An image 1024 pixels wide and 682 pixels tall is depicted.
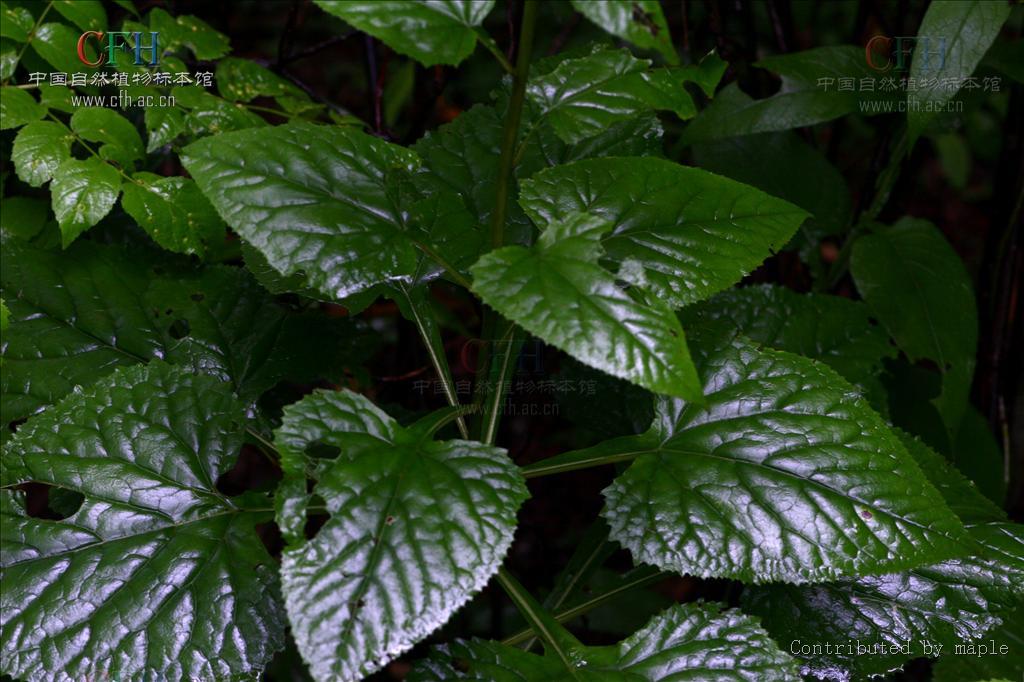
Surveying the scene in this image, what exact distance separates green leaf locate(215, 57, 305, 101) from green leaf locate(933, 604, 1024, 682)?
1566mm

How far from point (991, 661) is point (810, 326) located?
62cm

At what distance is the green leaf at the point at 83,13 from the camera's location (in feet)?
4.81

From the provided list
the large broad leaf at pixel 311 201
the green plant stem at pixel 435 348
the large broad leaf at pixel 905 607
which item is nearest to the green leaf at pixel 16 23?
the large broad leaf at pixel 311 201

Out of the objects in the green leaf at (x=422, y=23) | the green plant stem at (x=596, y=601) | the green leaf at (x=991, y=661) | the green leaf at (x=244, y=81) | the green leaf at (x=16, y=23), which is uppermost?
the green leaf at (x=422, y=23)

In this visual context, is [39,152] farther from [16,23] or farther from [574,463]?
[574,463]

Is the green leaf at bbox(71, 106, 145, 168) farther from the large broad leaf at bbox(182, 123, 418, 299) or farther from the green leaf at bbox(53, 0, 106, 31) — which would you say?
the large broad leaf at bbox(182, 123, 418, 299)

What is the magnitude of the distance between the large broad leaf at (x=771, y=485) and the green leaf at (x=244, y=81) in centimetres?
98

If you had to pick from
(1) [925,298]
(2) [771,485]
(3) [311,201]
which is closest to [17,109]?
(3) [311,201]

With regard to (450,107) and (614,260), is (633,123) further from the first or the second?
(450,107)

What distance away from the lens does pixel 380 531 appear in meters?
0.91

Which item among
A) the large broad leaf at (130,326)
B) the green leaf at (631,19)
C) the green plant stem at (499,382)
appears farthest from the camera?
the large broad leaf at (130,326)

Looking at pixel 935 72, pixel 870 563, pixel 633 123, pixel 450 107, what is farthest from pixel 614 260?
pixel 450 107

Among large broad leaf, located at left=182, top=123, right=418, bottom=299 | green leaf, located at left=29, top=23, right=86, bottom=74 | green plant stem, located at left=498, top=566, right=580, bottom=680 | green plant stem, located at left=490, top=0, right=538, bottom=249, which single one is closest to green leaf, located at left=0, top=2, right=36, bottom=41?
green leaf, located at left=29, top=23, right=86, bottom=74

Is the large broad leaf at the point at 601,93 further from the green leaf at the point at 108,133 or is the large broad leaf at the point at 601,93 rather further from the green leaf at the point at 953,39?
the green leaf at the point at 108,133
